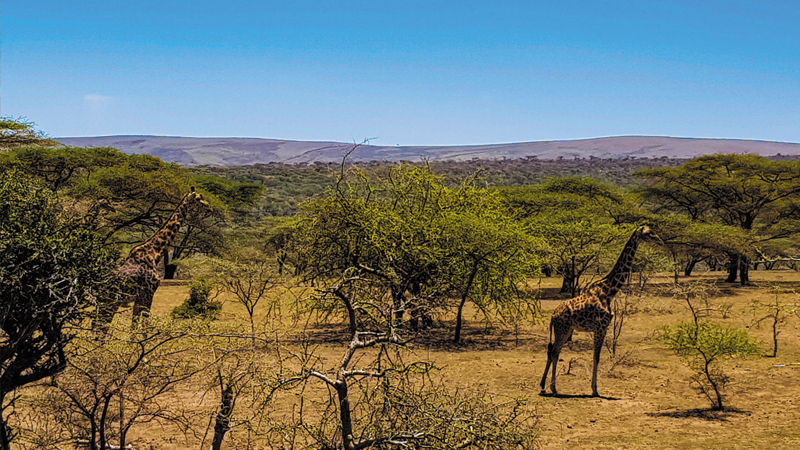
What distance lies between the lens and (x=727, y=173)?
3481 cm

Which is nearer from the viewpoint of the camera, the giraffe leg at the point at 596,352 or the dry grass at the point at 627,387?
the dry grass at the point at 627,387

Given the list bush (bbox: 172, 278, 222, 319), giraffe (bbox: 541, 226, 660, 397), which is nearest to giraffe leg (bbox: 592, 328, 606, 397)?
giraffe (bbox: 541, 226, 660, 397)

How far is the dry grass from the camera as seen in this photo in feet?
32.6

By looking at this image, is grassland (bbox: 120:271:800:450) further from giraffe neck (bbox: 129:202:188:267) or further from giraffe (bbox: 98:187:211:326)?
giraffe neck (bbox: 129:202:188:267)

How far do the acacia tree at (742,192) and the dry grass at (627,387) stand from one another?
12.1 meters

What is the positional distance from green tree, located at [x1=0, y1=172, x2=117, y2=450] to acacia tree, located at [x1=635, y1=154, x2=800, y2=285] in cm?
2807

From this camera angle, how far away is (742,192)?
104 ft

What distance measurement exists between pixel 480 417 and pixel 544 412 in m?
6.63

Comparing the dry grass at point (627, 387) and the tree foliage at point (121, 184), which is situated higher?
the tree foliage at point (121, 184)

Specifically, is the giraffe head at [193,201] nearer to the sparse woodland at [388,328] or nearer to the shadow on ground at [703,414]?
the sparse woodland at [388,328]

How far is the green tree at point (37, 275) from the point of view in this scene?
5.88 meters

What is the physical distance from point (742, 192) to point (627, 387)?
2279cm

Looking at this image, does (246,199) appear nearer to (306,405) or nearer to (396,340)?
(306,405)

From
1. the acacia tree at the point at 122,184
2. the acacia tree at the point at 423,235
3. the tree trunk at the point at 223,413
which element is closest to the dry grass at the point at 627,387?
the acacia tree at the point at 423,235
